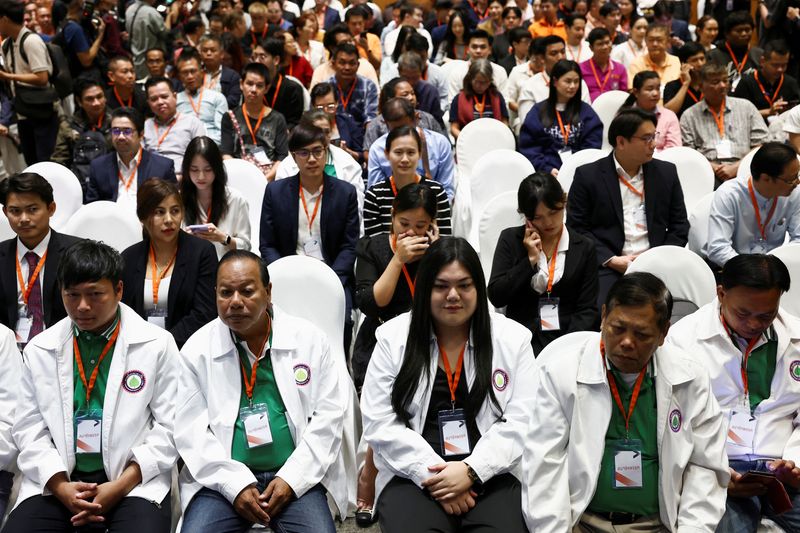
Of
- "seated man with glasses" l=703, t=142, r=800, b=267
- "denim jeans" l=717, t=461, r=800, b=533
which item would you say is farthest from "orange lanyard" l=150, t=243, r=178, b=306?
"seated man with glasses" l=703, t=142, r=800, b=267

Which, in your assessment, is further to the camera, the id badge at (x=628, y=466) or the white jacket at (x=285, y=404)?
the white jacket at (x=285, y=404)

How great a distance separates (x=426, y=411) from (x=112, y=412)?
100 cm

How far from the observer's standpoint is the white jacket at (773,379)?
8.70 feet

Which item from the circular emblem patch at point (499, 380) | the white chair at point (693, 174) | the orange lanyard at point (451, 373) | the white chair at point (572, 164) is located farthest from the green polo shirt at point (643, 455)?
the white chair at point (693, 174)

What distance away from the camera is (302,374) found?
107 inches

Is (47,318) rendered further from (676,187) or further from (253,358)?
(676,187)

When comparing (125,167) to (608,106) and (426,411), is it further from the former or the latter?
(608,106)

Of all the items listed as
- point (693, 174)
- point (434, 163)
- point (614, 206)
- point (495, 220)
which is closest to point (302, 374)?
point (495, 220)

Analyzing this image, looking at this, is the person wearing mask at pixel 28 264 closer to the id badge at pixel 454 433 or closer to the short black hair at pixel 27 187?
the short black hair at pixel 27 187

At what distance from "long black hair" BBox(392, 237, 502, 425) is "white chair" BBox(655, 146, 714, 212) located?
9.10 feet

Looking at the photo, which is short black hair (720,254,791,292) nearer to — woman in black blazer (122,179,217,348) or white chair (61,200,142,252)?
woman in black blazer (122,179,217,348)

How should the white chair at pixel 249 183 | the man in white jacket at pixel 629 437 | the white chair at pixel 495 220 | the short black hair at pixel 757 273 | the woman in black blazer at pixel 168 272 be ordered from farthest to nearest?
1. the white chair at pixel 249 183
2. the white chair at pixel 495 220
3. the woman in black blazer at pixel 168 272
4. the short black hair at pixel 757 273
5. the man in white jacket at pixel 629 437

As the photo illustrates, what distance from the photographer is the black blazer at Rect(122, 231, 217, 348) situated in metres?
3.47

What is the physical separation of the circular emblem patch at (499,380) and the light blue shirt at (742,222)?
6.07ft
